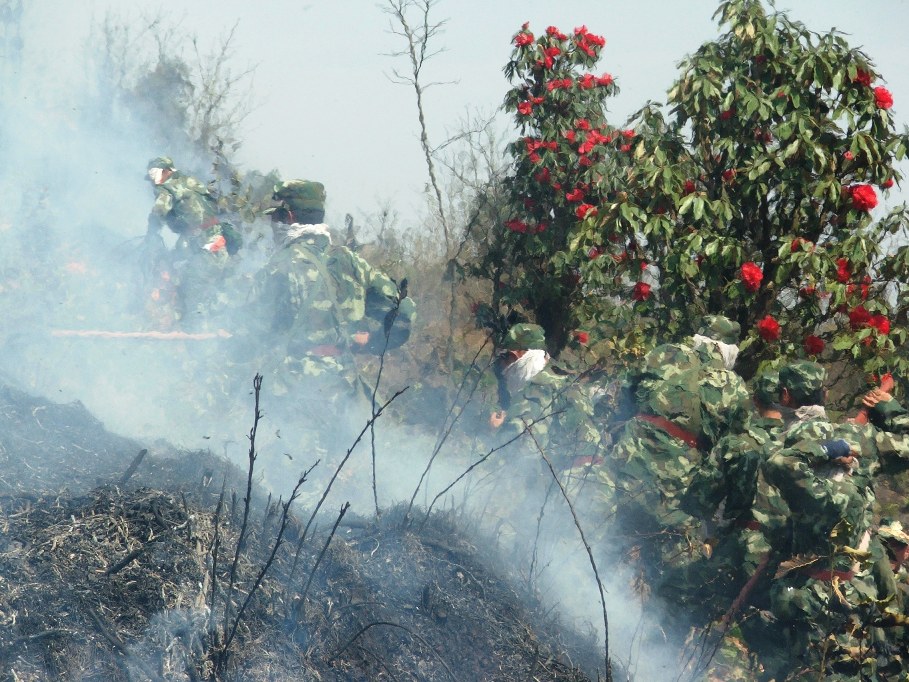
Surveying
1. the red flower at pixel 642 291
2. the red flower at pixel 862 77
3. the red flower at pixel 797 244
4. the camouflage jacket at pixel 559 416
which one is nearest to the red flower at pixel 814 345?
the red flower at pixel 797 244

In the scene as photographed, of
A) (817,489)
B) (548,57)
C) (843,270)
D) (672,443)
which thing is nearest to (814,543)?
(817,489)

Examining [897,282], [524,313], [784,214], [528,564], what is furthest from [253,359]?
[897,282]

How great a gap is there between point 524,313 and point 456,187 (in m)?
7.42

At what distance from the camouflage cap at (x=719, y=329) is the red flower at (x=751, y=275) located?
0.82ft

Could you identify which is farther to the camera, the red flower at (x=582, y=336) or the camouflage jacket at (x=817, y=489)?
the red flower at (x=582, y=336)

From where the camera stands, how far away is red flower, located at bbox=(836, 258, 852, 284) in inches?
215

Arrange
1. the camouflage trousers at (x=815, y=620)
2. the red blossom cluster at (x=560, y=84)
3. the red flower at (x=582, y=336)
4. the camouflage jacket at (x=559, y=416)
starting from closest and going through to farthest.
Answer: the camouflage trousers at (x=815, y=620) → the camouflage jacket at (x=559, y=416) → the red blossom cluster at (x=560, y=84) → the red flower at (x=582, y=336)

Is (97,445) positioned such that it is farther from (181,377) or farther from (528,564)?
(528,564)

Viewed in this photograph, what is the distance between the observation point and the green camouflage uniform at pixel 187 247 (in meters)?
9.11

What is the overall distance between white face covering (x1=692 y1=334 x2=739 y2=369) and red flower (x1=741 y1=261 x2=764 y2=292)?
1.24 feet

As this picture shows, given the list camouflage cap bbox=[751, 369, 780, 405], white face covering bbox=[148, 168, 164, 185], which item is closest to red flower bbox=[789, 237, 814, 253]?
camouflage cap bbox=[751, 369, 780, 405]

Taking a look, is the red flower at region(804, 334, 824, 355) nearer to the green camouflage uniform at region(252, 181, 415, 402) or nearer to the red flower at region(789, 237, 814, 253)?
the red flower at region(789, 237, 814, 253)

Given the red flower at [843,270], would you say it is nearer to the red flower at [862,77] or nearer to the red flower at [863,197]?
the red flower at [863,197]

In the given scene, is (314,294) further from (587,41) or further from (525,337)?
(587,41)
